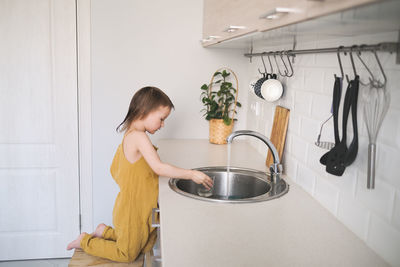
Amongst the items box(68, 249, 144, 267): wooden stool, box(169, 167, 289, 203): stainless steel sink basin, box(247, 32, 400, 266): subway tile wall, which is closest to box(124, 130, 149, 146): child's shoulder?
box(169, 167, 289, 203): stainless steel sink basin

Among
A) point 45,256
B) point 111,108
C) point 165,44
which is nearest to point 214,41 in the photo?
point 165,44

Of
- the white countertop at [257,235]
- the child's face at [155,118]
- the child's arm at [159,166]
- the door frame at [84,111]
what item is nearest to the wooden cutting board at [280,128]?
the white countertop at [257,235]

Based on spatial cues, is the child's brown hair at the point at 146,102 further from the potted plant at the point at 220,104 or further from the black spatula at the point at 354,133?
the black spatula at the point at 354,133

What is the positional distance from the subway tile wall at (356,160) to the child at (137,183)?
1.43 feet

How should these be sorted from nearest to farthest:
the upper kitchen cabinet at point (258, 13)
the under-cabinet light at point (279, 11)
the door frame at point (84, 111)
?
the upper kitchen cabinet at point (258, 13) < the under-cabinet light at point (279, 11) < the door frame at point (84, 111)

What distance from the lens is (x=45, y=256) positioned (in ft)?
9.53

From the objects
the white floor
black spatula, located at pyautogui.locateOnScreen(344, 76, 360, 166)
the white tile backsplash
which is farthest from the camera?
the white floor

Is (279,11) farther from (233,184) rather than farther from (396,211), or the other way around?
(233,184)

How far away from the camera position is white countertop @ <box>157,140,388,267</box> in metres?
1.09

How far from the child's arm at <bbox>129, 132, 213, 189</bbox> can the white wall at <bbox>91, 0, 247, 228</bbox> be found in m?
0.85

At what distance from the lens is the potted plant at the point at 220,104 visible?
2660 millimetres

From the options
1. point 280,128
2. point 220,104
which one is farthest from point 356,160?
point 220,104

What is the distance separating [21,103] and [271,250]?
2127 millimetres

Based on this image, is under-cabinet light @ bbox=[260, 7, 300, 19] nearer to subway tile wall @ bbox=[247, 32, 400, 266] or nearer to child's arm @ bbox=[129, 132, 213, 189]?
subway tile wall @ bbox=[247, 32, 400, 266]
